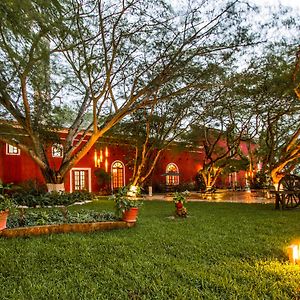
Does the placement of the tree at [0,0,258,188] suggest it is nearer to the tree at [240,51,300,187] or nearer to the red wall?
the tree at [240,51,300,187]

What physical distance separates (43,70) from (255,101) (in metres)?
8.79

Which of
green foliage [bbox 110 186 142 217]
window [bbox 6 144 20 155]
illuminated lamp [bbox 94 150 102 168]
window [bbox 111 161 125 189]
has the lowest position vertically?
green foliage [bbox 110 186 142 217]

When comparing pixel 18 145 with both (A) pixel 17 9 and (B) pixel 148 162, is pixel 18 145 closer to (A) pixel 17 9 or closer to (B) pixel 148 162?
(A) pixel 17 9

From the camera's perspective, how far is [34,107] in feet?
45.9

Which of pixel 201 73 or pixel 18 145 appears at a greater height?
pixel 201 73

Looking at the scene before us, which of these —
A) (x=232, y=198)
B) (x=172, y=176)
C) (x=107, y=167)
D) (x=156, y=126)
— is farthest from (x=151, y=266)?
(x=172, y=176)

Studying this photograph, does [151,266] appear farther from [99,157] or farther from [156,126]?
[99,157]

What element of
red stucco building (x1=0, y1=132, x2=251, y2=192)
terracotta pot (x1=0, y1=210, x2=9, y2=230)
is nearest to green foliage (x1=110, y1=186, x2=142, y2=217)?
terracotta pot (x1=0, y1=210, x2=9, y2=230)

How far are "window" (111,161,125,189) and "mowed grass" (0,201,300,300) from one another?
16.3 m

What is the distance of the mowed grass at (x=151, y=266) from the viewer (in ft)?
10.6

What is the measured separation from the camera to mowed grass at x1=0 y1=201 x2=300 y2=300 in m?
3.22

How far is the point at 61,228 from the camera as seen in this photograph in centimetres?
629

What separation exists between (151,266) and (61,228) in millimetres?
2809

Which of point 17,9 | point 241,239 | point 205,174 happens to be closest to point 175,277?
point 241,239
